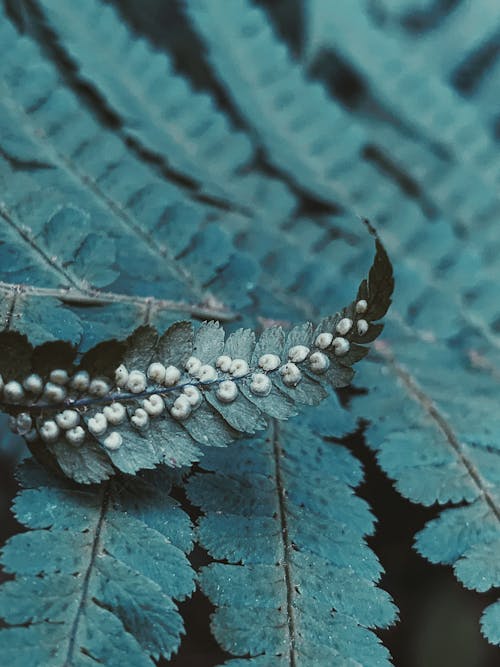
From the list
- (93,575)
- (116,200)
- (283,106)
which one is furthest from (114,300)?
(283,106)

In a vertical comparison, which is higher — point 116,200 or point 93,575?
point 116,200

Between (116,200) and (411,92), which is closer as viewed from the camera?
(116,200)

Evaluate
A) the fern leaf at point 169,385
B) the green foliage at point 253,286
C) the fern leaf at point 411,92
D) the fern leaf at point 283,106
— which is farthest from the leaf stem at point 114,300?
the fern leaf at point 411,92

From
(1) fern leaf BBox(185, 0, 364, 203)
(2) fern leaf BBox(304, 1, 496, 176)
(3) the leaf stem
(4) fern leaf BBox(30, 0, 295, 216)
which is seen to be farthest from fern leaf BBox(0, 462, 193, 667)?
(2) fern leaf BBox(304, 1, 496, 176)

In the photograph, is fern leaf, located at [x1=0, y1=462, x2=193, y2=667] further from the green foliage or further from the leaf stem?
the leaf stem

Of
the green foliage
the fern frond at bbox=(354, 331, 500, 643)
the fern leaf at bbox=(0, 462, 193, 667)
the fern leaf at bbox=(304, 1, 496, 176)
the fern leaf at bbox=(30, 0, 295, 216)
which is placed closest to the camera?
the fern leaf at bbox=(0, 462, 193, 667)

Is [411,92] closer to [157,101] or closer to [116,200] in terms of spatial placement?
[157,101]

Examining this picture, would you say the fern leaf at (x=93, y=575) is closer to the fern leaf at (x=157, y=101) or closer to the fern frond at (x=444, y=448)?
the fern frond at (x=444, y=448)

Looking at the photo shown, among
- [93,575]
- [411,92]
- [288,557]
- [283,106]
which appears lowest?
Result: [93,575]
